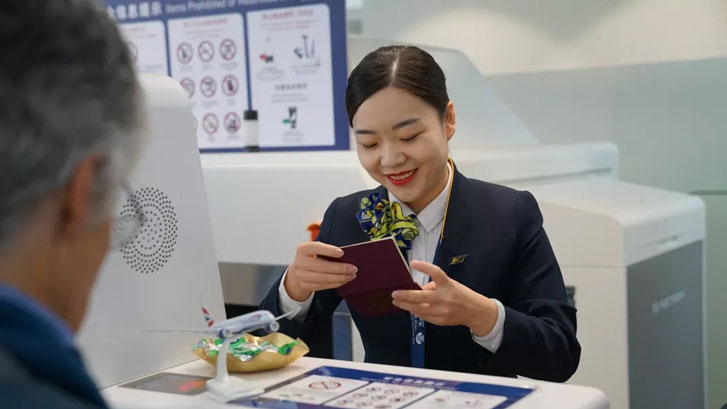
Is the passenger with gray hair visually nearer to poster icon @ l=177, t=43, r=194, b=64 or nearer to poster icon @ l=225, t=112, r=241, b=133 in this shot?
poster icon @ l=225, t=112, r=241, b=133

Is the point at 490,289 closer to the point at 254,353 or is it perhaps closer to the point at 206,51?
the point at 254,353

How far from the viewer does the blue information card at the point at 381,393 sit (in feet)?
3.70

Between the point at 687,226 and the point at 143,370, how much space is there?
7.60 ft

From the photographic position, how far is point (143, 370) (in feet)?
4.63

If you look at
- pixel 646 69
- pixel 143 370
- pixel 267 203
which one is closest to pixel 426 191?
pixel 143 370

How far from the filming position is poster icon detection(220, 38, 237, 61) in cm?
304

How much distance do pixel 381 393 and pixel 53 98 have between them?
67 cm

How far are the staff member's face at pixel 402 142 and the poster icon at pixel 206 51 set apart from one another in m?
1.49

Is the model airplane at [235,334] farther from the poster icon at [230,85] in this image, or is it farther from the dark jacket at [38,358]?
the poster icon at [230,85]

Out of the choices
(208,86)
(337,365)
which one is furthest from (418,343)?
(208,86)

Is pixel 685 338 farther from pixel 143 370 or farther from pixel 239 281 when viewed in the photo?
pixel 143 370

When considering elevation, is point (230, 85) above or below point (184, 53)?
below

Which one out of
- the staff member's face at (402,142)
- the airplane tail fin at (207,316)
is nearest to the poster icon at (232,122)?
the staff member's face at (402,142)

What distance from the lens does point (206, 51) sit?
3.11 meters
